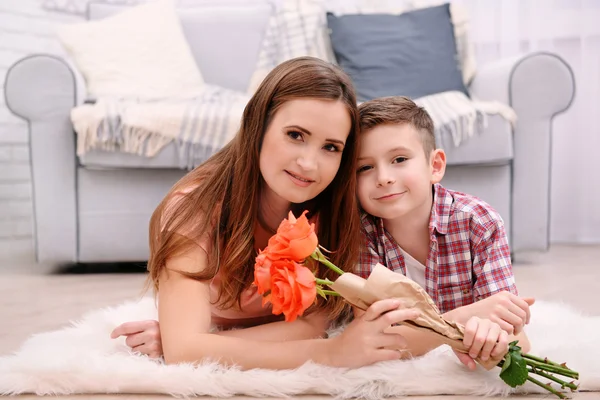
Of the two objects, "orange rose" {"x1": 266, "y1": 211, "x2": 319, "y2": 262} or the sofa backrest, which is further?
the sofa backrest

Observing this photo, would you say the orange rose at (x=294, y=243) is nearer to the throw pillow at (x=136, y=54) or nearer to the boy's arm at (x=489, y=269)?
the boy's arm at (x=489, y=269)

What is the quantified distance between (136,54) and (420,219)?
1.76 metres

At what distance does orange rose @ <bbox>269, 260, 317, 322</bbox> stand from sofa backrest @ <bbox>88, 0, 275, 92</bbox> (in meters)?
2.11

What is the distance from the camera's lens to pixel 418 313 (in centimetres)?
92

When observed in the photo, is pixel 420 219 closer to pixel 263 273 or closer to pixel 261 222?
pixel 261 222

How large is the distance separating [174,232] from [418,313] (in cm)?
45

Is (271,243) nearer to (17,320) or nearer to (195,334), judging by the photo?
(195,334)

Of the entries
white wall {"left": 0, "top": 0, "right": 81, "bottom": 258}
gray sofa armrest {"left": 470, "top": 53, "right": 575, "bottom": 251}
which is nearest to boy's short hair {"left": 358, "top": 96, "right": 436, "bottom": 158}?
gray sofa armrest {"left": 470, "top": 53, "right": 575, "bottom": 251}

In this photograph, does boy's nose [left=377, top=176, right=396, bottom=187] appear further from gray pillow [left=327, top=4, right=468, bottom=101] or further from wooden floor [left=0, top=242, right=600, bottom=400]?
gray pillow [left=327, top=4, right=468, bottom=101]

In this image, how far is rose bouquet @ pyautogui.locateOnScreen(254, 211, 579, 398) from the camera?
→ 0.86 metres

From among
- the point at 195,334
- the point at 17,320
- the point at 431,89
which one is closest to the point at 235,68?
the point at 431,89

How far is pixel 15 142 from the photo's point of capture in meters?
3.14

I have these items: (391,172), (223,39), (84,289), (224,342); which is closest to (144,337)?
(224,342)

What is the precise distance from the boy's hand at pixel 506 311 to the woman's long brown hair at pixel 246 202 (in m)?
0.27
